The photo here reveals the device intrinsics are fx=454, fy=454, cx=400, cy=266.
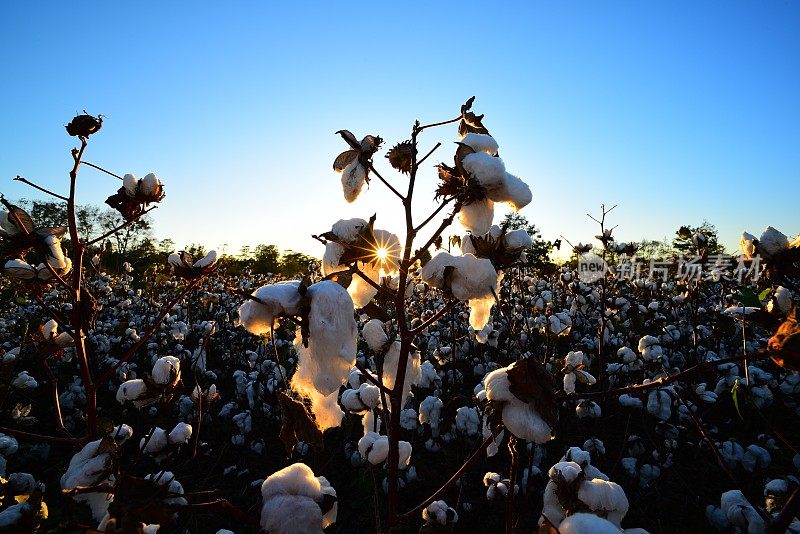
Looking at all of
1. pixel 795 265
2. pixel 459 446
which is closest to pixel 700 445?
pixel 459 446

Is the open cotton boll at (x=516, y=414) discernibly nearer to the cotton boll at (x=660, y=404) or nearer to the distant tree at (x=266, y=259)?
the cotton boll at (x=660, y=404)

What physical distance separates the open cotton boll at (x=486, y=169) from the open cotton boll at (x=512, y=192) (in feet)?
0.05

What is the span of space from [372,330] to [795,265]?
146 cm

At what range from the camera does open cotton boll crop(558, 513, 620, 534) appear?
0.84 meters

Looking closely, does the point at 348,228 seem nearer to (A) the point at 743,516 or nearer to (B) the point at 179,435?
(B) the point at 179,435

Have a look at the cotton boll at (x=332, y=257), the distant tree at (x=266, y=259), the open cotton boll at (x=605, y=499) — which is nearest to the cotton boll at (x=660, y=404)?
the open cotton boll at (x=605, y=499)

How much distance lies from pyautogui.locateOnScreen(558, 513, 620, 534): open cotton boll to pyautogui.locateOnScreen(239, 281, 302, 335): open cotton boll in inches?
28.9

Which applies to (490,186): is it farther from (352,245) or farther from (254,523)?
(254,523)

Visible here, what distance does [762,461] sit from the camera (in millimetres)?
3303

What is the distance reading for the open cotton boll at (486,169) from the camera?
4.00 feet

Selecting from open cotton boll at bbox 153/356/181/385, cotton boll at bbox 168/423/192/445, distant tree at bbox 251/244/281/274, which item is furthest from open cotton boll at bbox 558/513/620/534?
distant tree at bbox 251/244/281/274

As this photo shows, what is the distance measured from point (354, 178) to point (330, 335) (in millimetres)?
562

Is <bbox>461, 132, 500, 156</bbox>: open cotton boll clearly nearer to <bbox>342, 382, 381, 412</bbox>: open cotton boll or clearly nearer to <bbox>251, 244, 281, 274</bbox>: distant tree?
<bbox>342, 382, 381, 412</bbox>: open cotton boll

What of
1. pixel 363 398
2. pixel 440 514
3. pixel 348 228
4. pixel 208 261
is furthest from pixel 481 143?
pixel 440 514
